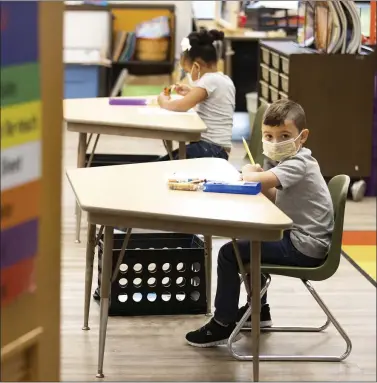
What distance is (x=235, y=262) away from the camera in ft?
9.87

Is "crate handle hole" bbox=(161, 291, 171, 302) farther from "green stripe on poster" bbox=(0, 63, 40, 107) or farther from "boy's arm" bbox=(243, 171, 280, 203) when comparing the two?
"green stripe on poster" bbox=(0, 63, 40, 107)

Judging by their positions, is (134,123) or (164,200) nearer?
(164,200)

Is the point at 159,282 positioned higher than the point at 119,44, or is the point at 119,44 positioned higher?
the point at 119,44

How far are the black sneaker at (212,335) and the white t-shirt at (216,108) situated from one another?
131cm

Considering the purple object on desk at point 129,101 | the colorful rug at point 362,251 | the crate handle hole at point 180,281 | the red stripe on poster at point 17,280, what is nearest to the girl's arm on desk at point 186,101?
the purple object on desk at point 129,101

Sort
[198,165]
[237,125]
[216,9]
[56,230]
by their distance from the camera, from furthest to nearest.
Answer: [216,9] < [237,125] < [198,165] < [56,230]

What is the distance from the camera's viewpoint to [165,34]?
27.1ft

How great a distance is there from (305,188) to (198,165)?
17.7 inches

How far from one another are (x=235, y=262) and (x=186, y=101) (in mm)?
1389

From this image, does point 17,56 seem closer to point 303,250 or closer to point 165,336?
point 303,250

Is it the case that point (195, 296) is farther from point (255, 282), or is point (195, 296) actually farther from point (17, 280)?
point (17, 280)

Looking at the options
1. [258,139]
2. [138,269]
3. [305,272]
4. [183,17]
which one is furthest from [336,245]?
[183,17]

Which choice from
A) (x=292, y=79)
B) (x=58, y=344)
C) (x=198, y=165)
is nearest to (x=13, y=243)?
(x=58, y=344)

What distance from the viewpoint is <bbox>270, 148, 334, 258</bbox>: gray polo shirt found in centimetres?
295
